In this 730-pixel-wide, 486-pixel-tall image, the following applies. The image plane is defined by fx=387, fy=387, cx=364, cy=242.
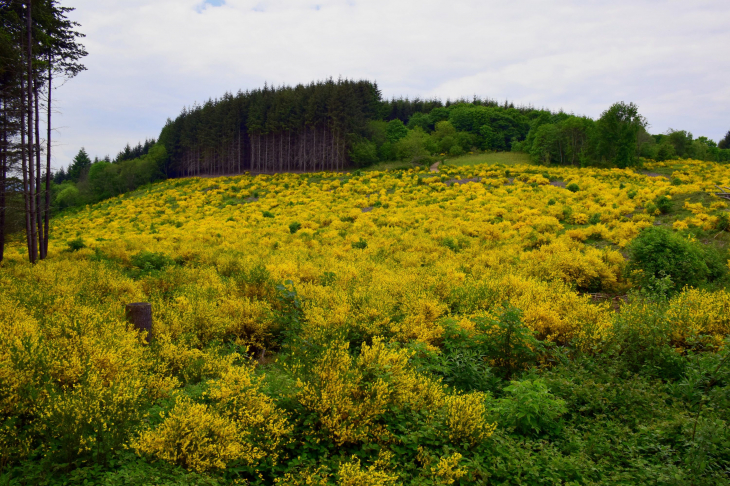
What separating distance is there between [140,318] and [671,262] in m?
12.2

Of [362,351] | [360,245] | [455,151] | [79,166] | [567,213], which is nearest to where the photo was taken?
[362,351]

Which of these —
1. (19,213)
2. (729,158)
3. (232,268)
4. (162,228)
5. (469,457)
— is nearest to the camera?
(469,457)

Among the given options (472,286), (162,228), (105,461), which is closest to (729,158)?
(472,286)

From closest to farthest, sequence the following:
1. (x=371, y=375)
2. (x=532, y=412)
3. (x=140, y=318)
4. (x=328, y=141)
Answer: (x=532, y=412)
(x=371, y=375)
(x=140, y=318)
(x=328, y=141)

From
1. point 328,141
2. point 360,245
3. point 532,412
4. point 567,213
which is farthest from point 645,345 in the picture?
point 328,141

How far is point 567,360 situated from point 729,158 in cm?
7524

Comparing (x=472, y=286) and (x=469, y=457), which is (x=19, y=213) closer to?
(x=472, y=286)

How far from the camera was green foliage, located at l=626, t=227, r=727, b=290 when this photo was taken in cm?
972

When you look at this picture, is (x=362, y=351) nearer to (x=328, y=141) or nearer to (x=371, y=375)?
(x=371, y=375)

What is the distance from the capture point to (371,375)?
5.32 m

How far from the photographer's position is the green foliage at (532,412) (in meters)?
4.95

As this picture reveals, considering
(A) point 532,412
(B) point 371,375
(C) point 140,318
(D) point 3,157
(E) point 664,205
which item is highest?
(D) point 3,157

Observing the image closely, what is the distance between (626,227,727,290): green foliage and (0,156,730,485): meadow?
3.1 inches

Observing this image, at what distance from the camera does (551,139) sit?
48844mm
